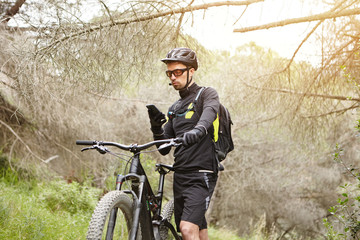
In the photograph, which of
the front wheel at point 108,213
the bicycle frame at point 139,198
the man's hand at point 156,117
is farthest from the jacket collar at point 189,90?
the front wheel at point 108,213

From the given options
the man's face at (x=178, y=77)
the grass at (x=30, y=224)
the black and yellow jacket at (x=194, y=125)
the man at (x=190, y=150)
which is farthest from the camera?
the grass at (x=30, y=224)

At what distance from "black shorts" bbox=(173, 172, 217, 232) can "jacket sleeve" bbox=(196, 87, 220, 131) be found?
487 mm

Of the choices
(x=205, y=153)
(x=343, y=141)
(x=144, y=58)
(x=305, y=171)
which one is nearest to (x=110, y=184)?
(x=144, y=58)

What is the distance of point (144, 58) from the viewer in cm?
396

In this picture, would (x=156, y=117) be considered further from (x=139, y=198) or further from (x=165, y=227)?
(x=165, y=227)

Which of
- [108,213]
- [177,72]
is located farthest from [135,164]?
[177,72]

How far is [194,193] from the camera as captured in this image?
9.84 ft

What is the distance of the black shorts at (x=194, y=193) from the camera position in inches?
116

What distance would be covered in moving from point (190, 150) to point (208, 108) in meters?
0.40

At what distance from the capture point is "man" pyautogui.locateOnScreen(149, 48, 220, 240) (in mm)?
2943

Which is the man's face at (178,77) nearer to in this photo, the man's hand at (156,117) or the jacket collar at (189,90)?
the jacket collar at (189,90)

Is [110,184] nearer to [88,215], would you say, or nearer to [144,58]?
[88,215]

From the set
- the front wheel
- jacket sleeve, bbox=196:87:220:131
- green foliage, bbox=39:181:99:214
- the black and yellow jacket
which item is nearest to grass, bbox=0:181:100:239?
green foliage, bbox=39:181:99:214

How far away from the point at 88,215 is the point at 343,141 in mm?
8736
